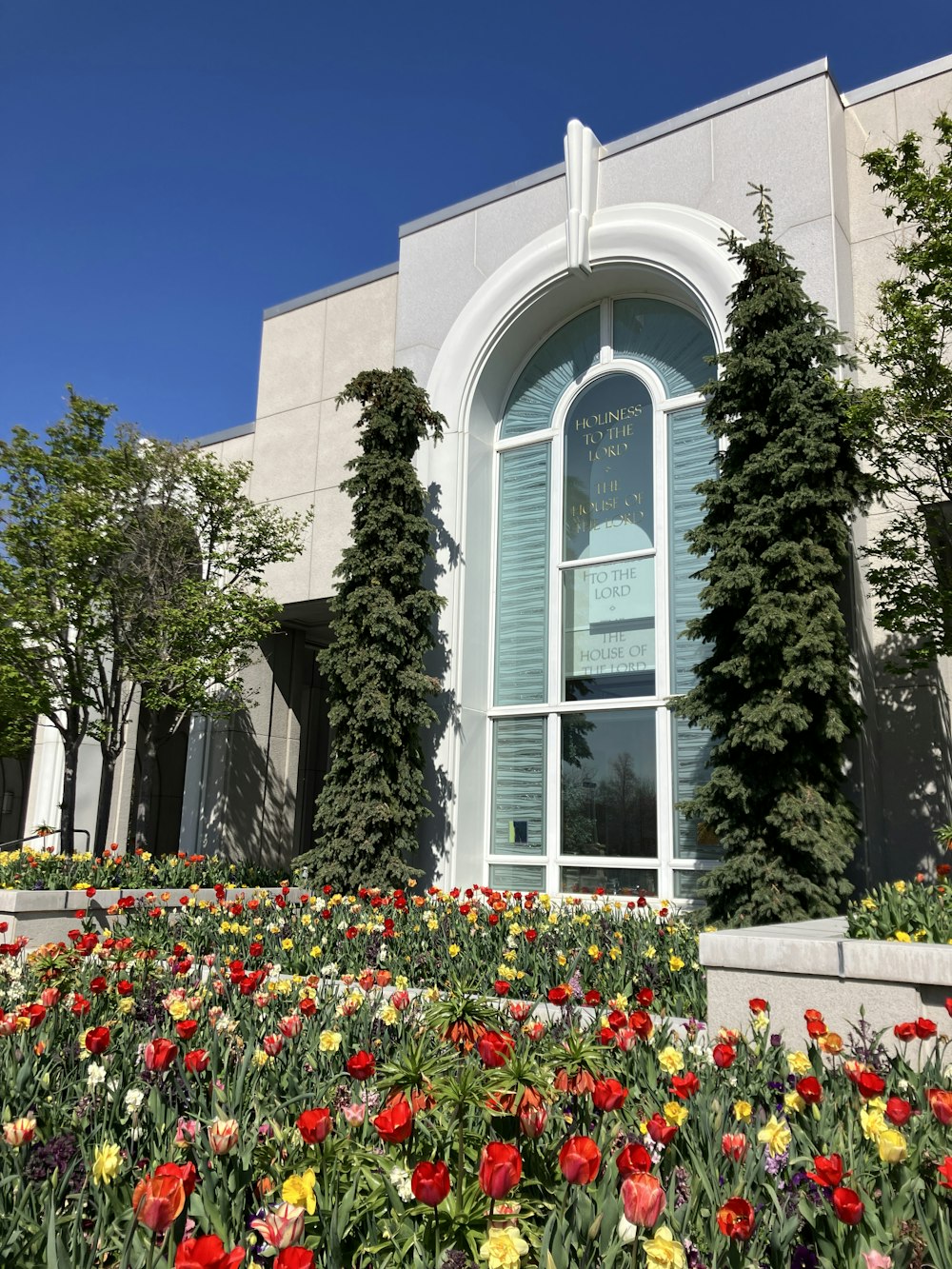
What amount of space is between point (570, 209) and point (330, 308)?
4.27m

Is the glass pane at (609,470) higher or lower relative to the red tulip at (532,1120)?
higher

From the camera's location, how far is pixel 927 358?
773 cm

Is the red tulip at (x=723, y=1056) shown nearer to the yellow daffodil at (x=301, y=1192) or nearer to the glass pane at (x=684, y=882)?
the yellow daffodil at (x=301, y=1192)

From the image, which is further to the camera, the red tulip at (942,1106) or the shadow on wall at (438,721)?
the shadow on wall at (438,721)

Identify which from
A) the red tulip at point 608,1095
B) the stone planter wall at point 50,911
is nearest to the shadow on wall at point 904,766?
the stone planter wall at point 50,911

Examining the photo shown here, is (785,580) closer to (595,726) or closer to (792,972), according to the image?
(595,726)

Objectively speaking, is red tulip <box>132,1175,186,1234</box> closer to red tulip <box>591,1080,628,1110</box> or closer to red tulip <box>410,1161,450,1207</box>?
red tulip <box>410,1161,450,1207</box>

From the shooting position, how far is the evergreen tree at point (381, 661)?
10406 mm

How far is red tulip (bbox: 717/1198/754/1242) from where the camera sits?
178cm

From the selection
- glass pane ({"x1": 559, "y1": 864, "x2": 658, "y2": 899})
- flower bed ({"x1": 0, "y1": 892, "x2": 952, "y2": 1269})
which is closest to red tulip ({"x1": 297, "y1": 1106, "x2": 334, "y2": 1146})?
flower bed ({"x1": 0, "y1": 892, "x2": 952, "y2": 1269})

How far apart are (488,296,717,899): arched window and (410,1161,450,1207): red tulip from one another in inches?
331

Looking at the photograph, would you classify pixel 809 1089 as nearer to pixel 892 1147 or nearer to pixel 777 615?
pixel 892 1147

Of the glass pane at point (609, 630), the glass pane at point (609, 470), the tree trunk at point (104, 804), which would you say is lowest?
the tree trunk at point (104, 804)

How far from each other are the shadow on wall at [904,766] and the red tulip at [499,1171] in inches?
301
